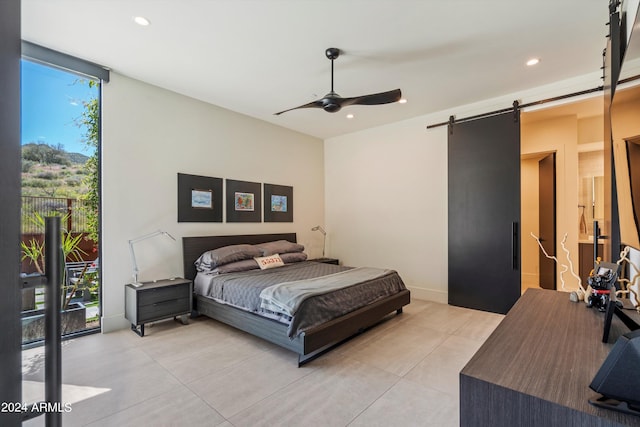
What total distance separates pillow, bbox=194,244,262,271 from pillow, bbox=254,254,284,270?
14 cm

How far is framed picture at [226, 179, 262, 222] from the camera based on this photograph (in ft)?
15.2

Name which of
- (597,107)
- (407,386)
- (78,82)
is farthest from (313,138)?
(407,386)

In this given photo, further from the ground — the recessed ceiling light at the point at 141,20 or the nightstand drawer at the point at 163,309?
the recessed ceiling light at the point at 141,20

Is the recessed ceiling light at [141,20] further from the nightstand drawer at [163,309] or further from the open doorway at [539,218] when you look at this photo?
the open doorway at [539,218]

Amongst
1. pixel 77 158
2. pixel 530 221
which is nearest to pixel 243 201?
pixel 77 158

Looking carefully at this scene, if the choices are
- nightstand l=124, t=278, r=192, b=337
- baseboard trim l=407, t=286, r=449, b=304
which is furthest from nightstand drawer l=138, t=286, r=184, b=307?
baseboard trim l=407, t=286, r=449, b=304

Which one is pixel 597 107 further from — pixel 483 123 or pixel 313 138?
pixel 313 138

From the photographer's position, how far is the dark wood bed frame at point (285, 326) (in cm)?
266

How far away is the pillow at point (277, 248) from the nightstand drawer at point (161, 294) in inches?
48.5

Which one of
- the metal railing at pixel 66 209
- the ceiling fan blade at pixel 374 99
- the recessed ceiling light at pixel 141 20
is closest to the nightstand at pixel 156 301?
the metal railing at pixel 66 209

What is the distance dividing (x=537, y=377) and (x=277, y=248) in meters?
3.94

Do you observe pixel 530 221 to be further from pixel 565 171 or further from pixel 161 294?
pixel 161 294

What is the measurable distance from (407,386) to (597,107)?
4603 mm

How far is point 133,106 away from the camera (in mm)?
3650
